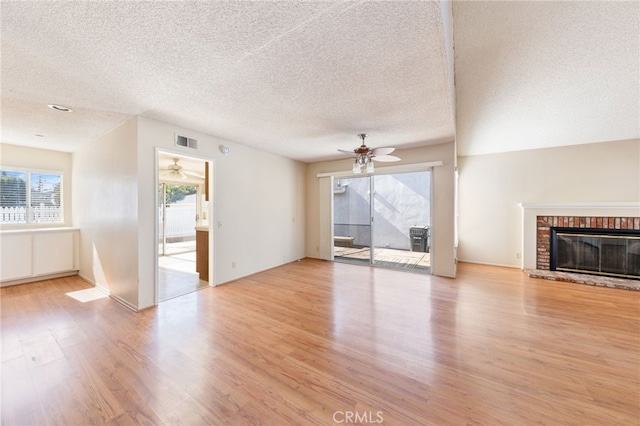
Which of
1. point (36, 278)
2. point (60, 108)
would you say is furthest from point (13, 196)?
point (60, 108)

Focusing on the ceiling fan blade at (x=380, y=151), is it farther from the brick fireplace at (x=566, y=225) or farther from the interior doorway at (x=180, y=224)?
the brick fireplace at (x=566, y=225)

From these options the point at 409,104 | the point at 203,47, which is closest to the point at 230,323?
the point at 203,47

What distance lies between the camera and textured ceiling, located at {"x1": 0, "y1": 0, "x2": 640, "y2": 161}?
5.04 ft

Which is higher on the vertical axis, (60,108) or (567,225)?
(60,108)

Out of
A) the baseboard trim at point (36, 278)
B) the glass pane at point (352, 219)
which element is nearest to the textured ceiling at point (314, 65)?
the glass pane at point (352, 219)

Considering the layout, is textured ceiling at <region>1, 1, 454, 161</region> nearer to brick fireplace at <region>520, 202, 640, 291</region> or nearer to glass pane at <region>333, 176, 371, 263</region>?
glass pane at <region>333, 176, 371, 263</region>

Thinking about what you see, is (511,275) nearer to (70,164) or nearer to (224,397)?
(224,397)

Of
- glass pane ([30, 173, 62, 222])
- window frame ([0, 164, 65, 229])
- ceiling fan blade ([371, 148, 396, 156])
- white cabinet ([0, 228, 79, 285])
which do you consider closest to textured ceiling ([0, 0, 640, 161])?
ceiling fan blade ([371, 148, 396, 156])

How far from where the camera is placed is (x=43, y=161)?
472 cm

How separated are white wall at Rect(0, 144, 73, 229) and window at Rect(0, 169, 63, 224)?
0.09 meters

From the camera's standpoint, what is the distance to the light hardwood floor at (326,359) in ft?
5.19

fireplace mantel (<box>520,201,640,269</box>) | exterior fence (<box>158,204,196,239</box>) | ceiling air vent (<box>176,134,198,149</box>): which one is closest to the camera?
ceiling air vent (<box>176,134,198,149</box>)

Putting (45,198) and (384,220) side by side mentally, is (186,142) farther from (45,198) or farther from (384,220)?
(384,220)

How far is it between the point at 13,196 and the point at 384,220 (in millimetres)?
7402
